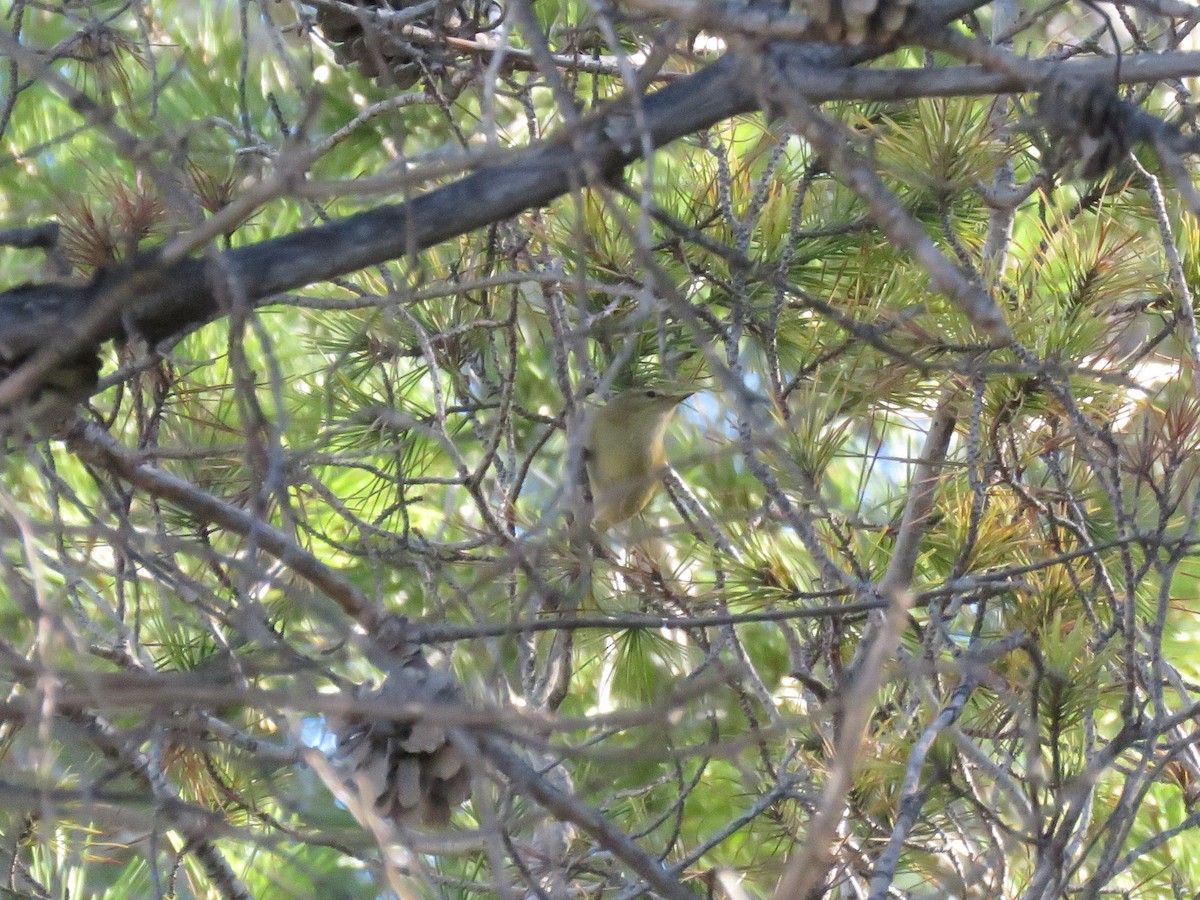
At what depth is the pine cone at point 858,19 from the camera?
2.72ft

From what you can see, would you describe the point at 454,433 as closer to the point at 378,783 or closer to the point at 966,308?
the point at 378,783

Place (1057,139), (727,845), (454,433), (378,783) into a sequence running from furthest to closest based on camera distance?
(727,845)
(454,433)
(378,783)
(1057,139)

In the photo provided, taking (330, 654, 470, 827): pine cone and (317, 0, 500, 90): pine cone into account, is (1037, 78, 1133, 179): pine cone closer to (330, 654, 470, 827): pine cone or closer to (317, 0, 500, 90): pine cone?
(330, 654, 470, 827): pine cone

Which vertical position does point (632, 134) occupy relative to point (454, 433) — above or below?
below

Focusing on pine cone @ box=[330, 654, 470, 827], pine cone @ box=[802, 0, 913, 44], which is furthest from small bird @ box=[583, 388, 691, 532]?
pine cone @ box=[802, 0, 913, 44]

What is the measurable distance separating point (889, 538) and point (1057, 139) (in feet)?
3.26

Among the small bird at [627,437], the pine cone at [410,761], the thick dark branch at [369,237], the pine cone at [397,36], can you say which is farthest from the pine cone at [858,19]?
the small bird at [627,437]

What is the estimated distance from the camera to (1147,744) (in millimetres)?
1194

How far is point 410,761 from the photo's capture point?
1.02m

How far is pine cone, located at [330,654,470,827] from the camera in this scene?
100cm

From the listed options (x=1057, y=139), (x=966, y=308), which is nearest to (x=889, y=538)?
(x=1057, y=139)

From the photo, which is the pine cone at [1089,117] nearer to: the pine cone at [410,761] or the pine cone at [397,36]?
the pine cone at [410,761]

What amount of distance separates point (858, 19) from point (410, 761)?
622mm

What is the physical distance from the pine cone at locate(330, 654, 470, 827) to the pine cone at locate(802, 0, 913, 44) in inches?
21.3
